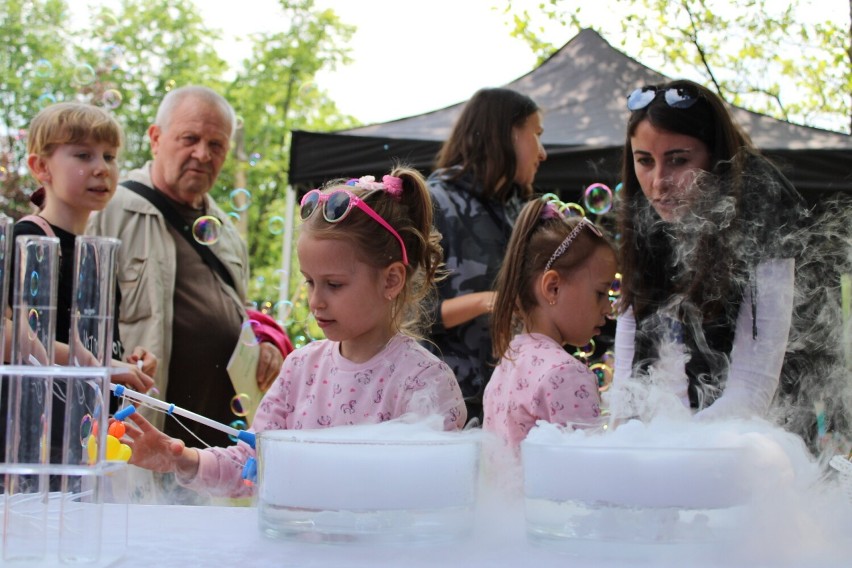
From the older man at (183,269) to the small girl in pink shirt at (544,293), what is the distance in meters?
1.32

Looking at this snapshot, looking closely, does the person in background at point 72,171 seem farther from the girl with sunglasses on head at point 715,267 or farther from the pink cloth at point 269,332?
the girl with sunglasses on head at point 715,267

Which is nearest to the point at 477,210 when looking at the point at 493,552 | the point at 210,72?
the point at 493,552

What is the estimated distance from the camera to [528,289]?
220 cm

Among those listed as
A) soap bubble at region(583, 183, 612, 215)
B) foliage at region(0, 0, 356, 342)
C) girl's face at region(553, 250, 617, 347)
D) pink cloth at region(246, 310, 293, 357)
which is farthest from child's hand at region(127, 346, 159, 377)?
foliage at region(0, 0, 356, 342)

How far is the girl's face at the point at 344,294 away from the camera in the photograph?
1753mm

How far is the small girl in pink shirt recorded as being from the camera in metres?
2.02

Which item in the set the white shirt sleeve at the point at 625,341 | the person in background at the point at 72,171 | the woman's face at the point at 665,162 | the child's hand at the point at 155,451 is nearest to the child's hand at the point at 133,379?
the person in background at the point at 72,171

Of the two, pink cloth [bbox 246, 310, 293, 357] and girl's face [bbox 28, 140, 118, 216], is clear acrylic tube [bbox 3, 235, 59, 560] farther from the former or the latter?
pink cloth [bbox 246, 310, 293, 357]

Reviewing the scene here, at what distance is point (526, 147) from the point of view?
2.76 m

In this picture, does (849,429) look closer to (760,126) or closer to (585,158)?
(585,158)

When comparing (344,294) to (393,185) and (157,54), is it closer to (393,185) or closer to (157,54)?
(393,185)

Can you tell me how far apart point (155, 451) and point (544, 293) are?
1.03 meters

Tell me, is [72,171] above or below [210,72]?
below

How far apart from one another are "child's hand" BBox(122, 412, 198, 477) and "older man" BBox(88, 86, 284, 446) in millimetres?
1533
